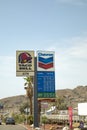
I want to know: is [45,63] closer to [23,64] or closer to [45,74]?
[45,74]

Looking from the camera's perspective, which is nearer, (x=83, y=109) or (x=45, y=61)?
(x=45, y=61)

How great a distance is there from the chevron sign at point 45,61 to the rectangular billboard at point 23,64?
2.97 ft

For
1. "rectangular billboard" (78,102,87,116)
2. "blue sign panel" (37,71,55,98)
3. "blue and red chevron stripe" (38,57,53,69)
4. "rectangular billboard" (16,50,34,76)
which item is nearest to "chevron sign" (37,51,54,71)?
"blue and red chevron stripe" (38,57,53,69)

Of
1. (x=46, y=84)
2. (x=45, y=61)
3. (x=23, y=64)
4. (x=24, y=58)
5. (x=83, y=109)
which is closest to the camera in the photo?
(x=46, y=84)

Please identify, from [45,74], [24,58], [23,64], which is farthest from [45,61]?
[23,64]

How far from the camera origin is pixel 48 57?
4109 cm

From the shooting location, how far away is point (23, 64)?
40062mm

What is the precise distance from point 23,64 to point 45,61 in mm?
2556

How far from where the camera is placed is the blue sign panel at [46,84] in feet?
129

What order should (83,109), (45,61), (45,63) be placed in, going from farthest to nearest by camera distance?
(83,109)
(45,61)
(45,63)

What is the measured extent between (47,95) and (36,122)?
3.53 meters

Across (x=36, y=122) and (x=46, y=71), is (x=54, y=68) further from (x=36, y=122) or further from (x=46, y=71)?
(x=36, y=122)

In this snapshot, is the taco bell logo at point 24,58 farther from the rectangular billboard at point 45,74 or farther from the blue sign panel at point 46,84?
the blue sign panel at point 46,84

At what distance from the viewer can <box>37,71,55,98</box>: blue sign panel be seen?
3941cm
